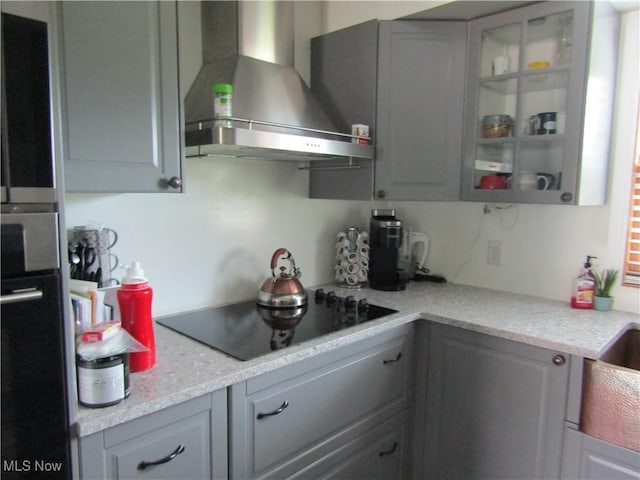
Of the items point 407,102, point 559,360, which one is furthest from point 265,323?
point 407,102

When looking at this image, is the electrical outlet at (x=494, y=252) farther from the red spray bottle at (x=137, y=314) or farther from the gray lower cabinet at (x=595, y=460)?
the red spray bottle at (x=137, y=314)

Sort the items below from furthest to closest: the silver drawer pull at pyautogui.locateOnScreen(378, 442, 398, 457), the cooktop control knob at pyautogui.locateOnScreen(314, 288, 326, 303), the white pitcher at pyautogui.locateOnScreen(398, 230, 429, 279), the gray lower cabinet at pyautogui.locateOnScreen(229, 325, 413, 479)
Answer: the white pitcher at pyautogui.locateOnScreen(398, 230, 429, 279), the cooktop control knob at pyautogui.locateOnScreen(314, 288, 326, 303), the silver drawer pull at pyautogui.locateOnScreen(378, 442, 398, 457), the gray lower cabinet at pyautogui.locateOnScreen(229, 325, 413, 479)

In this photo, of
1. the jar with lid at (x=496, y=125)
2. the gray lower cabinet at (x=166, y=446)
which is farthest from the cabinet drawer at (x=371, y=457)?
the jar with lid at (x=496, y=125)

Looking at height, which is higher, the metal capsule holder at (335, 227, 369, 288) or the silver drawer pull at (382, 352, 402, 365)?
the metal capsule holder at (335, 227, 369, 288)

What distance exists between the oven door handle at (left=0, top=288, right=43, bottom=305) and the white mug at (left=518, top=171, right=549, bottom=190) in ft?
5.66

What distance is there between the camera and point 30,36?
83 cm

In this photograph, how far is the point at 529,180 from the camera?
6.01 feet

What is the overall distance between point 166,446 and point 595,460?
1331 mm

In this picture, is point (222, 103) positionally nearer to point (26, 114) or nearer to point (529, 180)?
point (26, 114)

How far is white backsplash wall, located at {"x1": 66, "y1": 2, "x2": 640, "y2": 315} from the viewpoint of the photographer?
1673mm

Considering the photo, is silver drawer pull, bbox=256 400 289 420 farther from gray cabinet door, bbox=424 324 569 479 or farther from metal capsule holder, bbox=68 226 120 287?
gray cabinet door, bbox=424 324 569 479

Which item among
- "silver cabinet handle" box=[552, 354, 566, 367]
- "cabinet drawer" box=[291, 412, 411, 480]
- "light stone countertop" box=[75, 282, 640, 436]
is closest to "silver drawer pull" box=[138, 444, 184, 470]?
"light stone countertop" box=[75, 282, 640, 436]

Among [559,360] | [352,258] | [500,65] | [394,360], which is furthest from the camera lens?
[352,258]

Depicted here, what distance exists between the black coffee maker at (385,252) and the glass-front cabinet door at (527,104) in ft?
1.33
